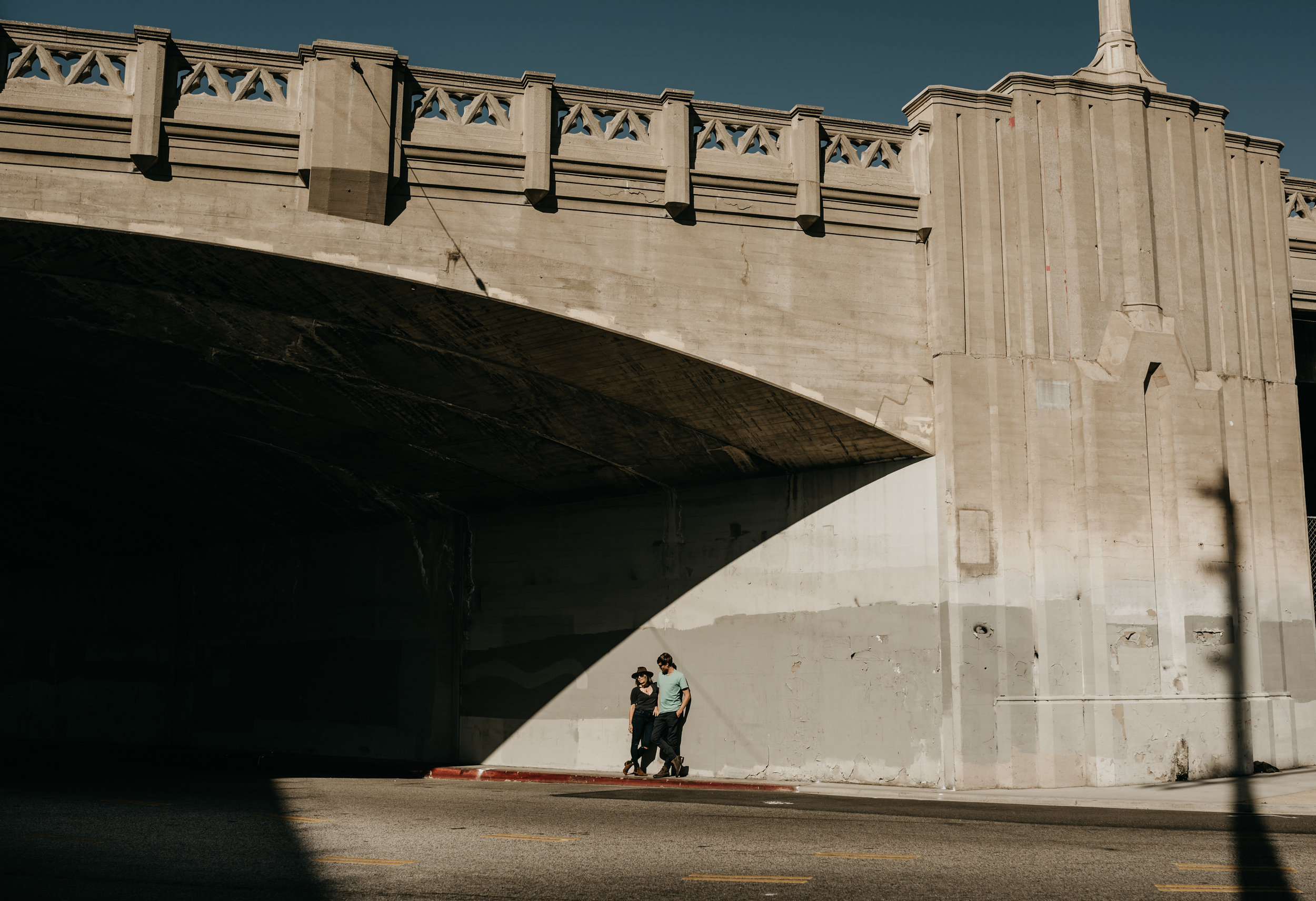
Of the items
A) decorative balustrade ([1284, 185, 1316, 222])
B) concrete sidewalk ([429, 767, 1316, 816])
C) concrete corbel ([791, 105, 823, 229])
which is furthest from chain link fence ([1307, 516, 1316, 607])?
concrete corbel ([791, 105, 823, 229])

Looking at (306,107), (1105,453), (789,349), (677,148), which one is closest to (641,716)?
(789,349)

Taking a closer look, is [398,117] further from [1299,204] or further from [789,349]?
[1299,204]

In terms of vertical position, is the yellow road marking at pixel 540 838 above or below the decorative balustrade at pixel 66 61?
below

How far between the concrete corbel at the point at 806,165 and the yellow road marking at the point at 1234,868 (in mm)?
9212

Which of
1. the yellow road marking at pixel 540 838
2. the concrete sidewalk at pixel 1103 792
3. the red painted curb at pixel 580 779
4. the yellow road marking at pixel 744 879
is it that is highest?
A: the yellow road marking at pixel 744 879

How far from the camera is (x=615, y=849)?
8672 mm

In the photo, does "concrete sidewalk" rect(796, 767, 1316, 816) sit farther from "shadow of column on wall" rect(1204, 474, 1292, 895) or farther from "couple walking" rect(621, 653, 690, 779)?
"couple walking" rect(621, 653, 690, 779)

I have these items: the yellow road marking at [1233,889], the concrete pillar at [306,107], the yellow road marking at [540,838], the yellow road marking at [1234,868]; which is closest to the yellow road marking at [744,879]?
the yellow road marking at [540,838]

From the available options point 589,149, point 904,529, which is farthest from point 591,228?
point 904,529

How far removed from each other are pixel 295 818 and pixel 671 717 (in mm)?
6347

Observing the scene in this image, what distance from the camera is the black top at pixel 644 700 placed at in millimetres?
16250

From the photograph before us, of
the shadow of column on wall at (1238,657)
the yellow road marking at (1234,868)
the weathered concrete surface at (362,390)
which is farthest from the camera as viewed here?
the shadow of column on wall at (1238,657)

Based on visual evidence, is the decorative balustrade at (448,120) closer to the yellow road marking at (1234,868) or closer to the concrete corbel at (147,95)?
the concrete corbel at (147,95)

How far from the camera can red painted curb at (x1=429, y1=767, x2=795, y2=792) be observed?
14758mm
